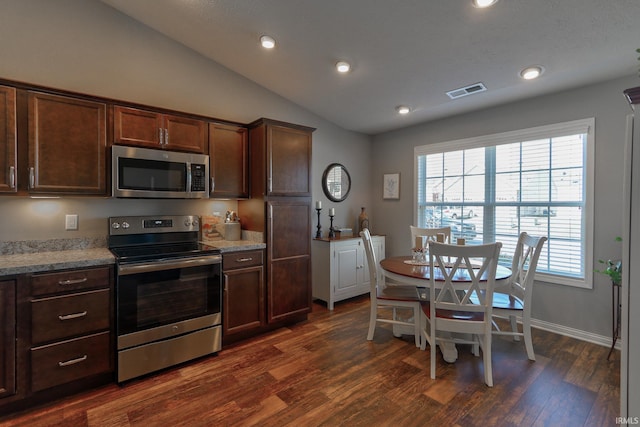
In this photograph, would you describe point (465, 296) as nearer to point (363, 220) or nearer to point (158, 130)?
point (363, 220)

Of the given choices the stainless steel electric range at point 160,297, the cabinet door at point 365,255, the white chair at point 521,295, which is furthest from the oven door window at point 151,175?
the white chair at point 521,295

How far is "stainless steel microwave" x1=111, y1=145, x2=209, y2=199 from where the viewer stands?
7.95ft

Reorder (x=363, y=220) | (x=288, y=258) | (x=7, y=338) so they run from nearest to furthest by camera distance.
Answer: (x=7, y=338)
(x=288, y=258)
(x=363, y=220)

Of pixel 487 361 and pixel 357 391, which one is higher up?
pixel 487 361

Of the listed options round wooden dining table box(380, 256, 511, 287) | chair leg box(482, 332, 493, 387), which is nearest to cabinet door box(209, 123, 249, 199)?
round wooden dining table box(380, 256, 511, 287)

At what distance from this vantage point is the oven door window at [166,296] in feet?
7.30

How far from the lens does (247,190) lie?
3.18 metres

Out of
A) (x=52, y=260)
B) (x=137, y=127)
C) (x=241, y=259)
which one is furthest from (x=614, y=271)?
(x=52, y=260)

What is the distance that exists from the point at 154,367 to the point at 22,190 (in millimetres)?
1610

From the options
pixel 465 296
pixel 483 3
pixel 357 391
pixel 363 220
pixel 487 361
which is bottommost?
pixel 357 391

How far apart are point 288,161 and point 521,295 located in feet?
8.54

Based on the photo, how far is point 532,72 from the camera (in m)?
2.68

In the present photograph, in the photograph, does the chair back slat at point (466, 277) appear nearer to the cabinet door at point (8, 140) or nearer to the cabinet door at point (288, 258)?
the cabinet door at point (288, 258)

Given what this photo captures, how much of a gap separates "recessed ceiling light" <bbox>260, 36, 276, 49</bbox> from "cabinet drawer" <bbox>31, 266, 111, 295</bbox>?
7.49ft
